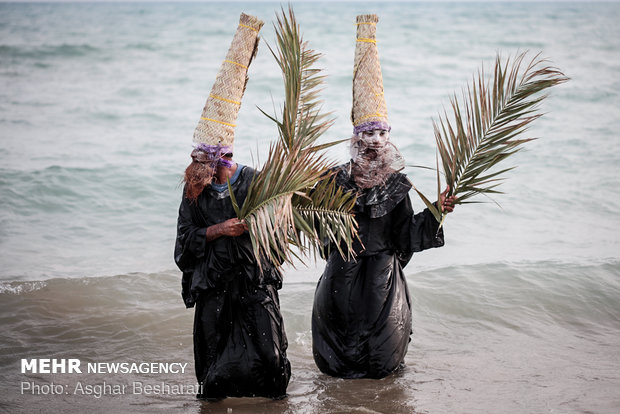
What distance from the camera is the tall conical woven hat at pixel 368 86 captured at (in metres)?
4.55

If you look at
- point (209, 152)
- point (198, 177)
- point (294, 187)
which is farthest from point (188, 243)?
point (294, 187)

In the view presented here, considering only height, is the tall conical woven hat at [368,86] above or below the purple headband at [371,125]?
above

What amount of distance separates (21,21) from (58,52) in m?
21.8

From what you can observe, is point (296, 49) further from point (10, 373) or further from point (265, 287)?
point (10, 373)

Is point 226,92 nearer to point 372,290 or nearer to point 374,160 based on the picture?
point 374,160

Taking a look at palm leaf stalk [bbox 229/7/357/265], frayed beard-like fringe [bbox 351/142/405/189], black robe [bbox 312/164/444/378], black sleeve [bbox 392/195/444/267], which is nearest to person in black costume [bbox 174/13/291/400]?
palm leaf stalk [bbox 229/7/357/265]

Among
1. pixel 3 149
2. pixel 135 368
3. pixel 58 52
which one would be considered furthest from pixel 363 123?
pixel 58 52

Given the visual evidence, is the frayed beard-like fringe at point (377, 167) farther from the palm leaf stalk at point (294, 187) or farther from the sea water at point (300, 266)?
the sea water at point (300, 266)

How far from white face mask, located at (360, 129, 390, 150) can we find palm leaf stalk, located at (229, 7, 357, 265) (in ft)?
0.95

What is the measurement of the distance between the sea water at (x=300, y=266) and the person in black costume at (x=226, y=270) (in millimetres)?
249

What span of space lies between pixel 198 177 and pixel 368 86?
1.21m

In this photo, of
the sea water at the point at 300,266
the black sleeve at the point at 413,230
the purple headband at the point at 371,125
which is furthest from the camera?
the sea water at the point at 300,266

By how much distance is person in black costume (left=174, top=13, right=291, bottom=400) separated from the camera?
4.18 meters

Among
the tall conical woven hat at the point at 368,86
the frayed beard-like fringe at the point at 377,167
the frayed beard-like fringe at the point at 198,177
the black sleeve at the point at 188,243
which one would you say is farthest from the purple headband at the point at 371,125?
the black sleeve at the point at 188,243
